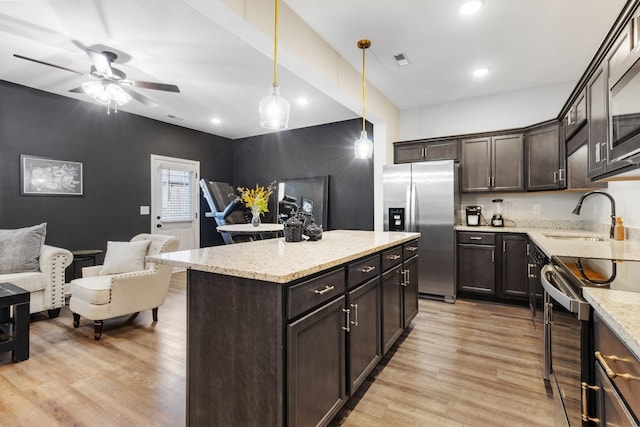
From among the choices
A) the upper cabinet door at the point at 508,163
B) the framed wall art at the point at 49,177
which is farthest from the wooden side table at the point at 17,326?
the upper cabinet door at the point at 508,163

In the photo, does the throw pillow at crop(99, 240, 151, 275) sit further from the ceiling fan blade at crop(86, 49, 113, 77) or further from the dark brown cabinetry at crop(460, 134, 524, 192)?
the dark brown cabinetry at crop(460, 134, 524, 192)

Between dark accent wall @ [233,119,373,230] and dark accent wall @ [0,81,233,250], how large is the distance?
1.44 m

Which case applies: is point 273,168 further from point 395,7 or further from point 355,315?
point 355,315

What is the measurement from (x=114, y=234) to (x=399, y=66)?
476 centimetres

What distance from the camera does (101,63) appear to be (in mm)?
2867

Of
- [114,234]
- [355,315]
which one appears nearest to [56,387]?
[355,315]

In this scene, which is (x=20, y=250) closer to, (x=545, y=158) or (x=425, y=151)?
(x=425, y=151)

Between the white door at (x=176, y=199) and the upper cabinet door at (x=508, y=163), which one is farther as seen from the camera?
the white door at (x=176, y=199)

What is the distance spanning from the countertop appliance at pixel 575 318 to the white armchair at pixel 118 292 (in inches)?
129

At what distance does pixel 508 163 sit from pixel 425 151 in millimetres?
1066

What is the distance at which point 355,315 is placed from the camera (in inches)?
72.1

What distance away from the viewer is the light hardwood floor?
5.95 feet

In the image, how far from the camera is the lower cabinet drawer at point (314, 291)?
4.47ft

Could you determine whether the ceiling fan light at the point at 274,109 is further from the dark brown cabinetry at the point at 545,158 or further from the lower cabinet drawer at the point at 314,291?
the dark brown cabinetry at the point at 545,158
